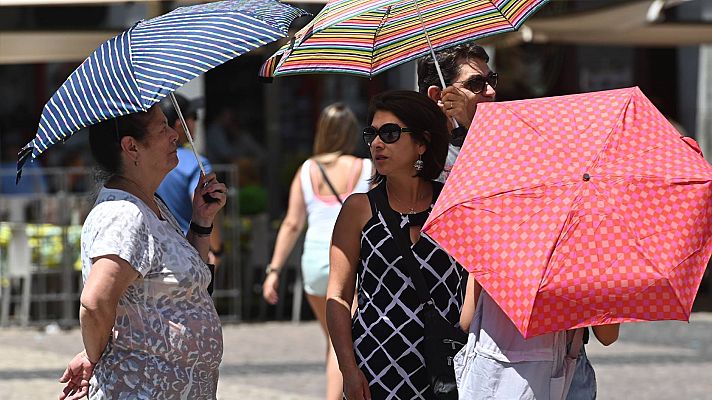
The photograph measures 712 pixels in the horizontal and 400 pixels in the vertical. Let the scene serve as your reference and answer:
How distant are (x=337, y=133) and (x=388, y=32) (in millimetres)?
2642

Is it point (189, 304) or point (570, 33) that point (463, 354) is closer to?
point (189, 304)

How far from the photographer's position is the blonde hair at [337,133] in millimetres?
7262

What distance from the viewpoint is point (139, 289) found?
3750mm


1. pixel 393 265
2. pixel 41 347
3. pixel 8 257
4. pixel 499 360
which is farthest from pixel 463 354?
pixel 8 257

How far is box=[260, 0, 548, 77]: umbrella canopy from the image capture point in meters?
4.38

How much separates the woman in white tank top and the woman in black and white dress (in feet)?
8.37

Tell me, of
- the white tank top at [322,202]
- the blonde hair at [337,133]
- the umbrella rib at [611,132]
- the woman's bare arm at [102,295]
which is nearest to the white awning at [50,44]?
the blonde hair at [337,133]

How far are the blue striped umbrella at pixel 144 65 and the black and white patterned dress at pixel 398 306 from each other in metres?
0.68

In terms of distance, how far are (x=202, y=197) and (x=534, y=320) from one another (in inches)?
54.0

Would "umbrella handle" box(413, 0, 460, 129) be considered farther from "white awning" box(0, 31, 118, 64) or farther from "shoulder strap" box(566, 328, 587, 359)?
"white awning" box(0, 31, 118, 64)

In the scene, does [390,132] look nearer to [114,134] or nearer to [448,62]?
[448,62]

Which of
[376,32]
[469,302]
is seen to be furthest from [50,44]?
[469,302]

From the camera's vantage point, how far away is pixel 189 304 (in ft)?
12.5

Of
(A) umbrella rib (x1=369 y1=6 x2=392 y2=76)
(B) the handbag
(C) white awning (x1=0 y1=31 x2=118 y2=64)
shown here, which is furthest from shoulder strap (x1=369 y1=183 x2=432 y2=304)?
(C) white awning (x1=0 y1=31 x2=118 y2=64)
